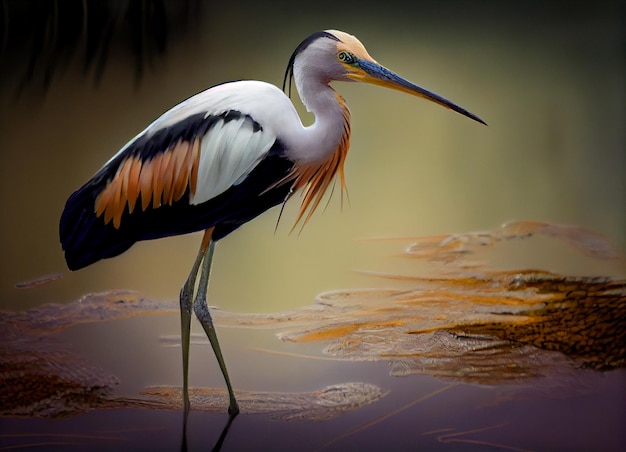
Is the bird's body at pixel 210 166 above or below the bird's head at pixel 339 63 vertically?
below

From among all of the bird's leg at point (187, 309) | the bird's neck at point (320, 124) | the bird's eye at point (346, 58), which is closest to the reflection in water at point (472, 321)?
the bird's leg at point (187, 309)

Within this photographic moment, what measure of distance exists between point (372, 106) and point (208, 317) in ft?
2.86

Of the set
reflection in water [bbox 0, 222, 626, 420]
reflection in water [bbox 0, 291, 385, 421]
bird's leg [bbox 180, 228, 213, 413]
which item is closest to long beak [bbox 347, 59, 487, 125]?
reflection in water [bbox 0, 222, 626, 420]

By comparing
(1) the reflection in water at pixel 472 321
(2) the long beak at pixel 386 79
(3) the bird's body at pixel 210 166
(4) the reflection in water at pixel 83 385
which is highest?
(2) the long beak at pixel 386 79

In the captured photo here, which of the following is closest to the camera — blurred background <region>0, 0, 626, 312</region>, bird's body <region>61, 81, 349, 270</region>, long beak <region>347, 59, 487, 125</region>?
bird's body <region>61, 81, 349, 270</region>

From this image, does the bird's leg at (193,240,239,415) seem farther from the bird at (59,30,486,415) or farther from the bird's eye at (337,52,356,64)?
the bird's eye at (337,52,356,64)

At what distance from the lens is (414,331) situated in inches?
85.0

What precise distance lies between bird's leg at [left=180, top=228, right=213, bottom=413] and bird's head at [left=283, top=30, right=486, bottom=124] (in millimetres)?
616

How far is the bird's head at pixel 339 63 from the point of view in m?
2.09

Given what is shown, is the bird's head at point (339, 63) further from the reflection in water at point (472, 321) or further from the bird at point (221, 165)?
the reflection in water at point (472, 321)

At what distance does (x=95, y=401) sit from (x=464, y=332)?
1212 millimetres

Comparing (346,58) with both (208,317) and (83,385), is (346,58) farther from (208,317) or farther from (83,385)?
(83,385)

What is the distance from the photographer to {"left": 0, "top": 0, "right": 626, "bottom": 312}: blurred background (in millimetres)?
2207


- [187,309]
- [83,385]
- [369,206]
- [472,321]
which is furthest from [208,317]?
[472,321]
